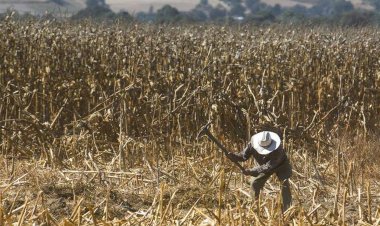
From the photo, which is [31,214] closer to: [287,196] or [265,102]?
[287,196]

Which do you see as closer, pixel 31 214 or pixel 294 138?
pixel 31 214

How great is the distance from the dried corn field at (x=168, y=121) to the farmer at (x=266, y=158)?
14 cm

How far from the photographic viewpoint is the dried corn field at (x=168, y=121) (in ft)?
21.7

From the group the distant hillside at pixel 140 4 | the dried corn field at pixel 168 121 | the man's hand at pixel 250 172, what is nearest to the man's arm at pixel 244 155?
the man's hand at pixel 250 172

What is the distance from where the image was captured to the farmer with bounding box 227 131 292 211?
5762 mm

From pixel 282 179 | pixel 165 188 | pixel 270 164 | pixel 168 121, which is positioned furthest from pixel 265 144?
pixel 168 121

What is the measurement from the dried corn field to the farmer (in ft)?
0.45

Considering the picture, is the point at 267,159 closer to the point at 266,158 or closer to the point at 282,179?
the point at 266,158

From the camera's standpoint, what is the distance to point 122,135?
8.08m

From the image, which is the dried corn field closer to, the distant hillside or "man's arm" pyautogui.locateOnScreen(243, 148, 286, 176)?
"man's arm" pyautogui.locateOnScreen(243, 148, 286, 176)

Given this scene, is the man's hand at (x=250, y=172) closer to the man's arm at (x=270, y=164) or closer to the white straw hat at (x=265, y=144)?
the man's arm at (x=270, y=164)

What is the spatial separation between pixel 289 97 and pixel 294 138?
1.32 m

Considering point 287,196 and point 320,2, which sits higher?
point 287,196

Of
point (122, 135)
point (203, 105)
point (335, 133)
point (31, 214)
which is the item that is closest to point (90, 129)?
point (122, 135)
